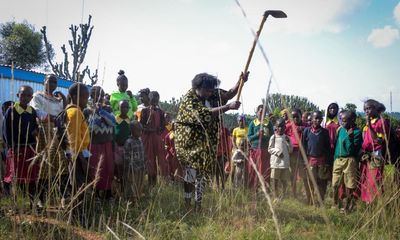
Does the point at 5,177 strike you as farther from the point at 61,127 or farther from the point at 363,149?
the point at 363,149

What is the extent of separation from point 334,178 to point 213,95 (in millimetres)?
2286

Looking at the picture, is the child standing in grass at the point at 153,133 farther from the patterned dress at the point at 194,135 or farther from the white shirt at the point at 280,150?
the white shirt at the point at 280,150

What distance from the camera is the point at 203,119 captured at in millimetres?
3451

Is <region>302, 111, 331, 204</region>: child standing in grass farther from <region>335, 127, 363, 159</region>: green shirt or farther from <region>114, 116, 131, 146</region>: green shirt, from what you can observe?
<region>114, 116, 131, 146</region>: green shirt

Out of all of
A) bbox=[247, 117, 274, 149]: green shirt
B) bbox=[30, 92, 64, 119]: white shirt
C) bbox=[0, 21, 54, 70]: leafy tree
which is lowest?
bbox=[247, 117, 274, 149]: green shirt

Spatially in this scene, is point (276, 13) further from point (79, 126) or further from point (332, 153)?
point (332, 153)

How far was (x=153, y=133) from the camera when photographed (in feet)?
17.6

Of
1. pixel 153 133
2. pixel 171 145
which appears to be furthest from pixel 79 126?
pixel 171 145

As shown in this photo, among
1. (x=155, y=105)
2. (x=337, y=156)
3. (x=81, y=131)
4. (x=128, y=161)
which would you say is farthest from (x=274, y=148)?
(x=81, y=131)

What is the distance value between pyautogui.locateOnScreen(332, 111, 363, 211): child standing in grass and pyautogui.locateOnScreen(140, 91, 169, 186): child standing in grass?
8.70ft

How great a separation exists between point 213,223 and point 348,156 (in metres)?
2.75

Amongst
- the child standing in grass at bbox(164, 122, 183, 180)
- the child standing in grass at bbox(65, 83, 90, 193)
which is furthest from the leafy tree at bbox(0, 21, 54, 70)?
the child standing in grass at bbox(65, 83, 90, 193)

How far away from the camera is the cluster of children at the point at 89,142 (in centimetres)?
297

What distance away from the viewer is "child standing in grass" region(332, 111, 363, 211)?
15.0 ft
